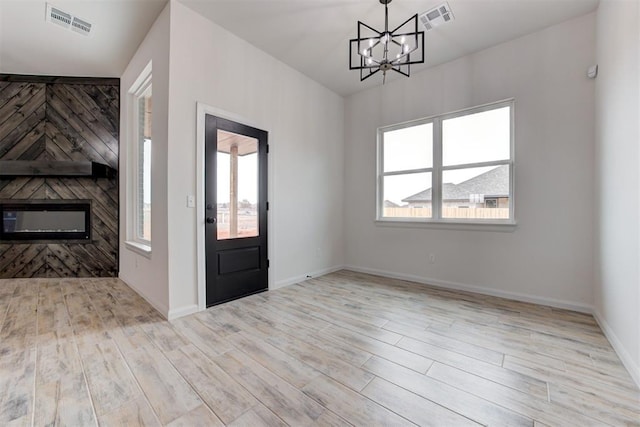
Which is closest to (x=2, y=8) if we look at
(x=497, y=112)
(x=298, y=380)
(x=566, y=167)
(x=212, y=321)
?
(x=212, y=321)

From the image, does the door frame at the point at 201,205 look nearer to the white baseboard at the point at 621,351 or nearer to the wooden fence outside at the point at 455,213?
the wooden fence outside at the point at 455,213

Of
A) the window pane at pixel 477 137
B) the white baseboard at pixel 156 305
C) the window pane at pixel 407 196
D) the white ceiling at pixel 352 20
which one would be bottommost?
the white baseboard at pixel 156 305

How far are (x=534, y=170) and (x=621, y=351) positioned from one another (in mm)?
1905

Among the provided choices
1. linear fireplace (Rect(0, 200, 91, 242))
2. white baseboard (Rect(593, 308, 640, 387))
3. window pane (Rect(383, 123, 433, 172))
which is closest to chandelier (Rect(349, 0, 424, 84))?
window pane (Rect(383, 123, 433, 172))

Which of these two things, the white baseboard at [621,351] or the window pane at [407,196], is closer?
the white baseboard at [621,351]

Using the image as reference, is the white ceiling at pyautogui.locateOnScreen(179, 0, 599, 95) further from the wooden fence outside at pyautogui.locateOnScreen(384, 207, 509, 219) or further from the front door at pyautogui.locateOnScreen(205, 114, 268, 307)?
the wooden fence outside at pyautogui.locateOnScreen(384, 207, 509, 219)

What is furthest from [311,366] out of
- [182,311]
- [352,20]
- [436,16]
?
[436,16]

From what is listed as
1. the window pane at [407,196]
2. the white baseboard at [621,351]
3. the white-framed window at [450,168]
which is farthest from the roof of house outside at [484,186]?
the white baseboard at [621,351]

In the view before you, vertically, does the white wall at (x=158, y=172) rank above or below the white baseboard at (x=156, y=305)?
above

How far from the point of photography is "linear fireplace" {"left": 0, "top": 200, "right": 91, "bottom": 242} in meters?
4.23

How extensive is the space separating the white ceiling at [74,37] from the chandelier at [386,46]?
2.09 meters

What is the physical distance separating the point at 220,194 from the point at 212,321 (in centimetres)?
137

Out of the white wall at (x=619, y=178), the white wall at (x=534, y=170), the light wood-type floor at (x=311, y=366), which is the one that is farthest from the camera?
the white wall at (x=534, y=170)

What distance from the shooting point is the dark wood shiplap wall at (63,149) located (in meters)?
4.20
